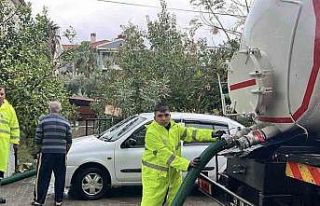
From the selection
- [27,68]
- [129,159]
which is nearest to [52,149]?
[129,159]

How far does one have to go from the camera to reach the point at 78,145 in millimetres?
9344

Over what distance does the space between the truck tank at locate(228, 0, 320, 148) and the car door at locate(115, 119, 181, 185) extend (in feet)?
13.9

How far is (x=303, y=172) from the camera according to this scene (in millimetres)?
3953

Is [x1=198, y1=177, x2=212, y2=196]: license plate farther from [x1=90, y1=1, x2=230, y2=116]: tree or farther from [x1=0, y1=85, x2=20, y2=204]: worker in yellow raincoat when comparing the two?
[x1=90, y1=1, x2=230, y2=116]: tree

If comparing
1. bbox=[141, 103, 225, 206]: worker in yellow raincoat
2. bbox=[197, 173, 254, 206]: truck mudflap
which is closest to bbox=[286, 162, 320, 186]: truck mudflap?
bbox=[197, 173, 254, 206]: truck mudflap

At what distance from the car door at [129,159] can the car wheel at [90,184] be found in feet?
1.00

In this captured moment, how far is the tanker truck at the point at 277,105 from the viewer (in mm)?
3959

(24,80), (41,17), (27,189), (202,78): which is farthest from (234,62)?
(202,78)

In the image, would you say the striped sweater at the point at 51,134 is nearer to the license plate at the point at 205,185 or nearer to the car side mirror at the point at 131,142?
the car side mirror at the point at 131,142

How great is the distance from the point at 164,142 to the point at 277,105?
69.3 inches

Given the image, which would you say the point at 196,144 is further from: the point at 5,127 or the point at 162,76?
the point at 162,76

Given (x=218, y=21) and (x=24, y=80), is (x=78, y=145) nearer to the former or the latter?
(x=24, y=80)

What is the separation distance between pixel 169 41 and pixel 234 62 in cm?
1268

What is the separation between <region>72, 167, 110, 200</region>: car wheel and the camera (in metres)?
9.09
